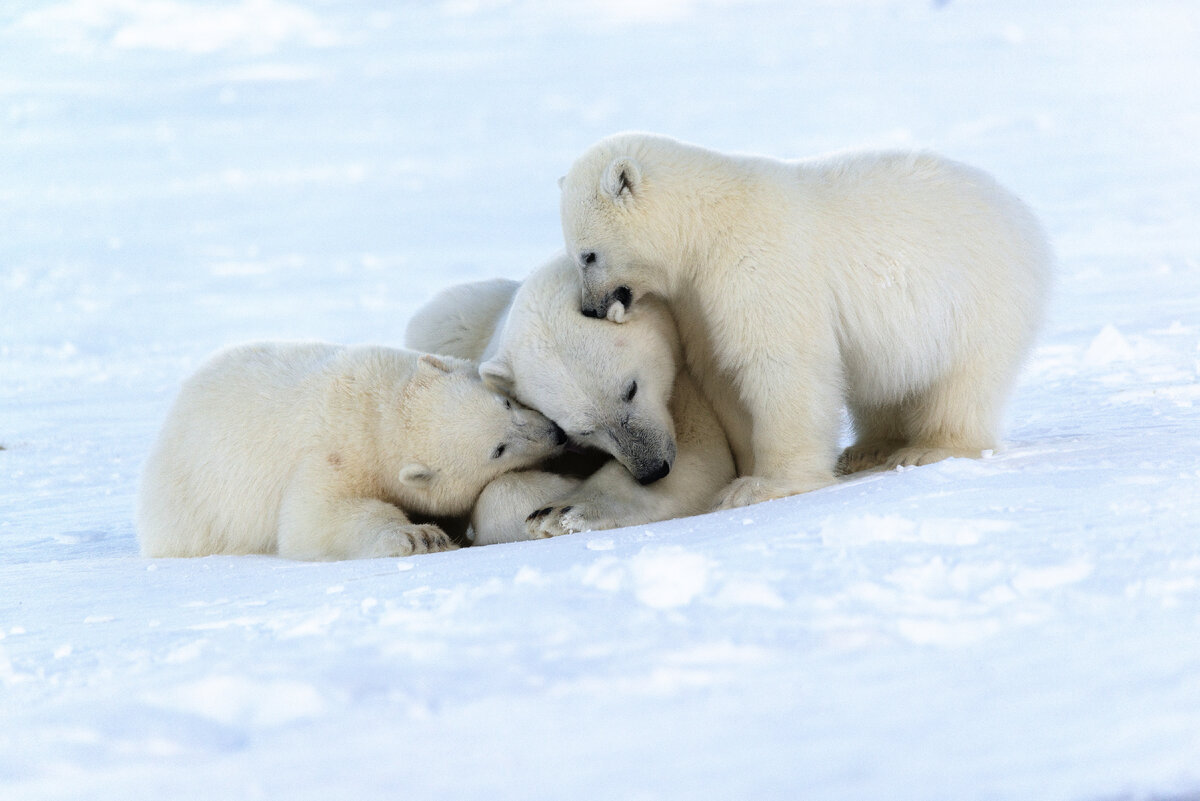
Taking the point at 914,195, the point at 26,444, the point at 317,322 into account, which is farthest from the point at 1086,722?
the point at 317,322

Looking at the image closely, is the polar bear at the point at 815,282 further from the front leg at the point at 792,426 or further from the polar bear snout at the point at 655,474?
the polar bear snout at the point at 655,474

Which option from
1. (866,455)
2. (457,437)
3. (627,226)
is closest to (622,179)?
(627,226)

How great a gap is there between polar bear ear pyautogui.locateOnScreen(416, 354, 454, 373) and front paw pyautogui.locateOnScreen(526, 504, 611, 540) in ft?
2.14

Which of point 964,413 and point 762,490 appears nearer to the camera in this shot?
point 762,490

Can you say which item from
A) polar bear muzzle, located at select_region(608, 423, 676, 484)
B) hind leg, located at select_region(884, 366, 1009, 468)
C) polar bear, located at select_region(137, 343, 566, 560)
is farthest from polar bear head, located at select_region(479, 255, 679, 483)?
hind leg, located at select_region(884, 366, 1009, 468)

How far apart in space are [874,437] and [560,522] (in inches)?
65.5

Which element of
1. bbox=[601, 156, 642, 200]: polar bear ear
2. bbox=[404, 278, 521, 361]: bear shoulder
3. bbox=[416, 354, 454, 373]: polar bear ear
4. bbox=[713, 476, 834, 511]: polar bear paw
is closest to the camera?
bbox=[713, 476, 834, 511]: polar bear paw

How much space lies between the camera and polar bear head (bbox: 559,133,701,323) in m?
3.82

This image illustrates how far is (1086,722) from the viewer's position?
1.72 meters

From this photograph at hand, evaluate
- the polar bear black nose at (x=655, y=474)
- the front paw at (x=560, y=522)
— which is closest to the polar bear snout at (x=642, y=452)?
the polar bear black nose at (x=655, y=474)

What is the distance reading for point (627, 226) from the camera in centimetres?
384

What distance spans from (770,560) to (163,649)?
118cm

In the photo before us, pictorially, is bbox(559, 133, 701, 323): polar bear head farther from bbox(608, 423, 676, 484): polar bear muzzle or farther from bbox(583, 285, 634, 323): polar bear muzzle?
bbox(608, 423, 676, 484): polar bear muzzle

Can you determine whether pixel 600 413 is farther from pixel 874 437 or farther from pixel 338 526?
pixel 874 437
